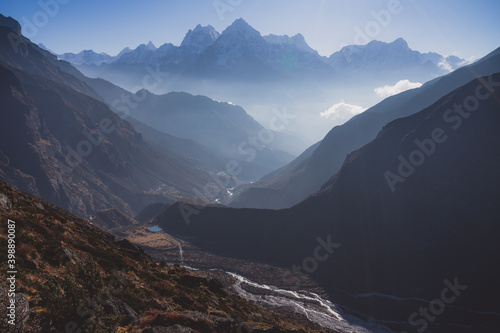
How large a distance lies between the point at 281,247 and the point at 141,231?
74.0 m

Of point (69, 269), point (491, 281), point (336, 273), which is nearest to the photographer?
point (69, 269)

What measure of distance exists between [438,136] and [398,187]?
950 inches

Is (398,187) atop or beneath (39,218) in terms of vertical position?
beneath

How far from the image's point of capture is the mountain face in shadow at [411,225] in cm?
7300

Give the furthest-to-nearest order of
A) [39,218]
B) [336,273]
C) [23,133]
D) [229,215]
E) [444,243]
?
1. [23,133]
2. [229,215]
3. [336,273]
4. [444,243]
5. [39,218]

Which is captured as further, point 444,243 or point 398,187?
point 398,187

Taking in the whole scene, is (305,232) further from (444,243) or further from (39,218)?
(39,218)

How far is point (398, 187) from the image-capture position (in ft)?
321

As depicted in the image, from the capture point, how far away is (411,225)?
8938cm

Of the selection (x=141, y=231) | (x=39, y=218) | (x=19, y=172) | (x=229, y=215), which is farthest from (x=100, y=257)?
(x=19, y=172)

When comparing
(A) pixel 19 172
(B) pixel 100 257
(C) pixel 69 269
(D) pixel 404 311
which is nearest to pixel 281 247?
(D) pixel 404 311

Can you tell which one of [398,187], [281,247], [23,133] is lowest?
[281,247]

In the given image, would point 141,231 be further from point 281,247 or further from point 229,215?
point 281,247

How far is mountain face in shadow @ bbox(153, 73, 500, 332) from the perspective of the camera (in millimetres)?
73000
